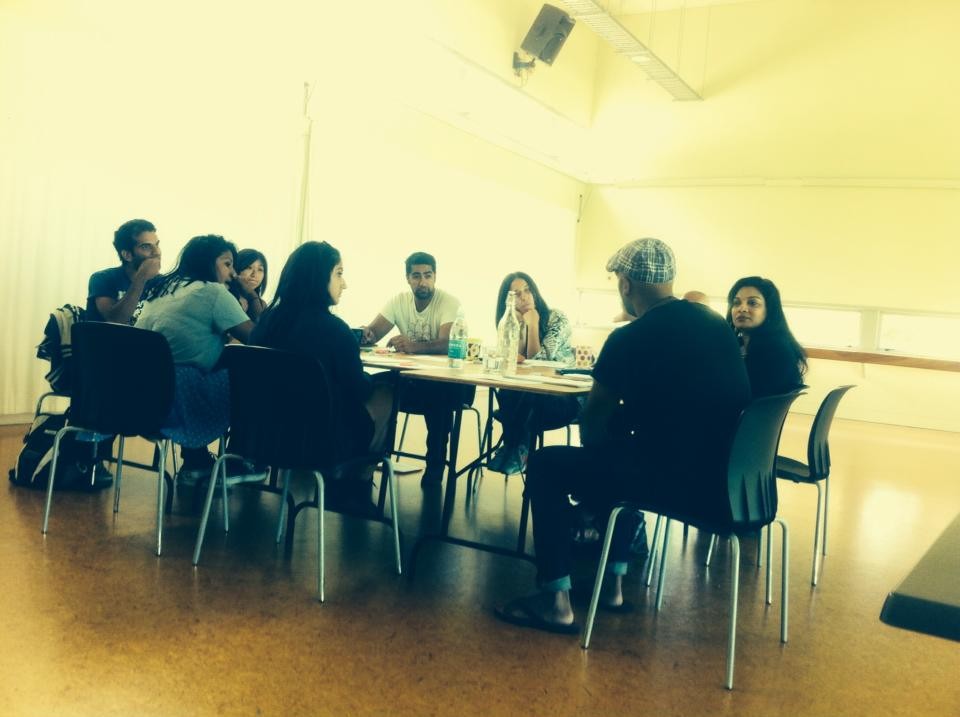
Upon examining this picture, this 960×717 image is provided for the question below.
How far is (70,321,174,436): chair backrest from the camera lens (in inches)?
119

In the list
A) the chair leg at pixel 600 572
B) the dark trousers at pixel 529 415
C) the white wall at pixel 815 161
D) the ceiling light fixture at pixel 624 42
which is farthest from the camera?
the white wall at pixel 815 161

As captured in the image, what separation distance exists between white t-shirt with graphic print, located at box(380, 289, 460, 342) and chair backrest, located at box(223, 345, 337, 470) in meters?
2.24

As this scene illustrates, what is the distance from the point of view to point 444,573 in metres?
3.13

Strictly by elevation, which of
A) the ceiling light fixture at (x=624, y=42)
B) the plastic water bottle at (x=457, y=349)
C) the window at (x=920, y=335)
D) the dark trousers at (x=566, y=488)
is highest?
the ceiling light fixture at (x=624, y=42)

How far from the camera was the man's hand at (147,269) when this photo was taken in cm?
431

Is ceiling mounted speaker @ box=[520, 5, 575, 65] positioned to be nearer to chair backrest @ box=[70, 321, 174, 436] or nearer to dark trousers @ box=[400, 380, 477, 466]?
dark trousers @ box=[400, 380, 477, 466]

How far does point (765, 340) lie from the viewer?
3.60 metres

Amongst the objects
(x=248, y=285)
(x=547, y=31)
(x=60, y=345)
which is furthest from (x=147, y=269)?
(x=547, y=31)

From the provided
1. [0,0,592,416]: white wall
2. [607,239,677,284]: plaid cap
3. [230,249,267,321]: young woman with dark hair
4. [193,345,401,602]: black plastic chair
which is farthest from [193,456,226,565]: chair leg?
[0,0,592,416]: white wall

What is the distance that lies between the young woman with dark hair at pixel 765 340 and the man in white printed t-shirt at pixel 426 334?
130 cm

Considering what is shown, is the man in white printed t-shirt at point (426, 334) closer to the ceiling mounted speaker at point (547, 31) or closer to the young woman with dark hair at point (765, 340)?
the young woman with dark hair at point (765, 340)

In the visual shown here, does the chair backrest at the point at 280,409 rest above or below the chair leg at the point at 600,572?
above

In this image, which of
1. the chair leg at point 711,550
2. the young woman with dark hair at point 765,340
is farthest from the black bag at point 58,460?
the young woman with dark hair at point 765,340

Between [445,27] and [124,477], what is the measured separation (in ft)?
17.3
